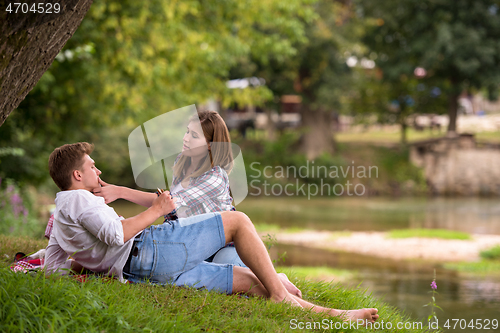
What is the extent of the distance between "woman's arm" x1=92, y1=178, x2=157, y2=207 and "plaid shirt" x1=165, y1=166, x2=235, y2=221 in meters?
0.23

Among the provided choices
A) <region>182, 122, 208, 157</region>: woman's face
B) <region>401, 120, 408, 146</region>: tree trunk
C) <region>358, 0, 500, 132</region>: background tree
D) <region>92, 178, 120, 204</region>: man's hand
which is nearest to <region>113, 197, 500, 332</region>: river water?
<region>182, 122, 208, 157</region>: woman's face

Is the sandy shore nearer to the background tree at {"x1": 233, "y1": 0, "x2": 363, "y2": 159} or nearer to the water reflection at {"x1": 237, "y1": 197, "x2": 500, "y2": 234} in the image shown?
the water reflection at {"x1": 237, "y1": 197, "x2": 500, "y2": 234}

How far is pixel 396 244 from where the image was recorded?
10.7 meters

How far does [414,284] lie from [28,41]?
627 centimetres

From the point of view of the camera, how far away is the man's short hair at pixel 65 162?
3.04m

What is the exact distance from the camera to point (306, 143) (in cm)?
2380

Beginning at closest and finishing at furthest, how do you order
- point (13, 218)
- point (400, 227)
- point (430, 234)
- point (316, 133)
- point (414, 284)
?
1. point (13, 218)
2. point (414, 284)
3. point (430, 234)
4. point (400, 227)
5. point (316, 133)

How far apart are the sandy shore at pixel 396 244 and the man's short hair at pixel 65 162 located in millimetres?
7661

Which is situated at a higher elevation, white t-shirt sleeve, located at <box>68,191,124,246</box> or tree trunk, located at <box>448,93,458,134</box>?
white t-shirt sleeve, located at <box>68,191,124,246</box>

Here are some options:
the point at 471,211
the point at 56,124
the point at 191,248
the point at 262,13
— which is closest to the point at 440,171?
the point at 471,211

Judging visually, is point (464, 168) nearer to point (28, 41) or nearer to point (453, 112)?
point (453, 112)

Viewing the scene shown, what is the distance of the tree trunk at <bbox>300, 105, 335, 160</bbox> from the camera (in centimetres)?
2356

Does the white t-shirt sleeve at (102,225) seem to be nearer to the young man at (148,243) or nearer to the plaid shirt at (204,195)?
the young man at (148,243)

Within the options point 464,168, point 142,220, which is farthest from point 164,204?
point 464,168
